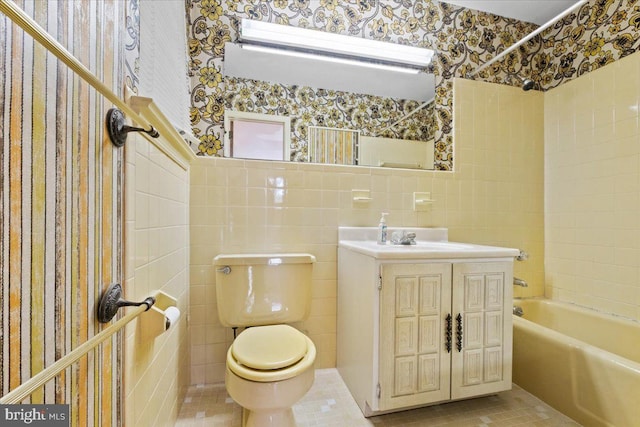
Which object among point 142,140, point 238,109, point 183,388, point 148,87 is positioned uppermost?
point 238,109

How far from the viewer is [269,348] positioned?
45.0 inches

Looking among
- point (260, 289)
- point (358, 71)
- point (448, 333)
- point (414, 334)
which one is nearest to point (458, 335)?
point (448, 333)

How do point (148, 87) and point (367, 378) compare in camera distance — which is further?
point (367, 378)

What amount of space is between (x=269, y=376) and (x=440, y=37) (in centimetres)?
232

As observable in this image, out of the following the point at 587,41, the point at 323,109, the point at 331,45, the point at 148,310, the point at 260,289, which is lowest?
the point at 260,289

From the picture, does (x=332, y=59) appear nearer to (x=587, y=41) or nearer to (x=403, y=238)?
(x=403, y=238)

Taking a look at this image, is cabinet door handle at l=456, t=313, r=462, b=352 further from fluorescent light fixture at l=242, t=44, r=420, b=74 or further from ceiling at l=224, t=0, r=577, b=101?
fluorescent light fixture at l=242, t=44, r=420, b=74

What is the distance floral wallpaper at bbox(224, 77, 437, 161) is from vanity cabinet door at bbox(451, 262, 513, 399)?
1.03 m

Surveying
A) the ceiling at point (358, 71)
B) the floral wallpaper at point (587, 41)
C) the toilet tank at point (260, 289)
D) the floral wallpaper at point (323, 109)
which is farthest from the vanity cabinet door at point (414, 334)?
the floral wallpaper at point (587, 41)

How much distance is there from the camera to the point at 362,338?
135 cm

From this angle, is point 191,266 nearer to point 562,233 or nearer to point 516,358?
point 516,358

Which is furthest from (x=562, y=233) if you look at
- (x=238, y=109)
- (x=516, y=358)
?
(x=238, y=109)

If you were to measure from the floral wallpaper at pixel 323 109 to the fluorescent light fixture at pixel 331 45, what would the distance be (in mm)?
234

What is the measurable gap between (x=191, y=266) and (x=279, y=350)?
2.50ft
